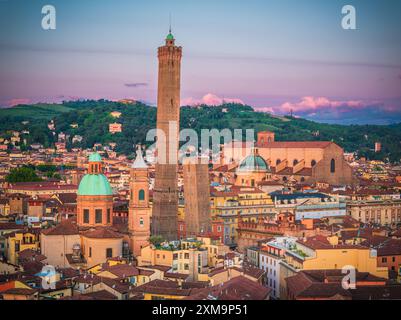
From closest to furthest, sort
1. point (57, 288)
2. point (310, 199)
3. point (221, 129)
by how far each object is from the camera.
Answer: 1. point (57, 288)
2. point (310, 199)
3. point (221, 129)

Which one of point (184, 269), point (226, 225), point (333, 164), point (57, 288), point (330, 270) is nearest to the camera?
point (57, 288)

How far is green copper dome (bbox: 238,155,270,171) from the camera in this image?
34594mm

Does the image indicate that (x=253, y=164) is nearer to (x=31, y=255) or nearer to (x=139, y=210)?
(x=139, y=210)

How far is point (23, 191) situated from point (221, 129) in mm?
24819

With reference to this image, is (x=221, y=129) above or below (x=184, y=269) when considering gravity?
above

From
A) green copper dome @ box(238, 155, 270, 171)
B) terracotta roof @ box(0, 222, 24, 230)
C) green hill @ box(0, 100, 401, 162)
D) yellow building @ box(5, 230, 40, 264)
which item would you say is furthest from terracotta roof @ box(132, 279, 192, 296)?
green hill @ box(0, 100, 401, 162)

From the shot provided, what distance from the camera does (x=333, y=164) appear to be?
128ft

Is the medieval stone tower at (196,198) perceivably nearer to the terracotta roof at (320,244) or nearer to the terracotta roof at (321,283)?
the terracotta roof at (320,244)

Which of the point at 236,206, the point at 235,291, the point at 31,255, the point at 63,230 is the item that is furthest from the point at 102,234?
the point at 236,206

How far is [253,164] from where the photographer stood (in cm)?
3472

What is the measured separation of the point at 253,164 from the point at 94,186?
13.6m

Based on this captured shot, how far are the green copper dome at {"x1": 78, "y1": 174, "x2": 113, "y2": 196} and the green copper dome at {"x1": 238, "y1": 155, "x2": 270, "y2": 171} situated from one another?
13107 millimetres
